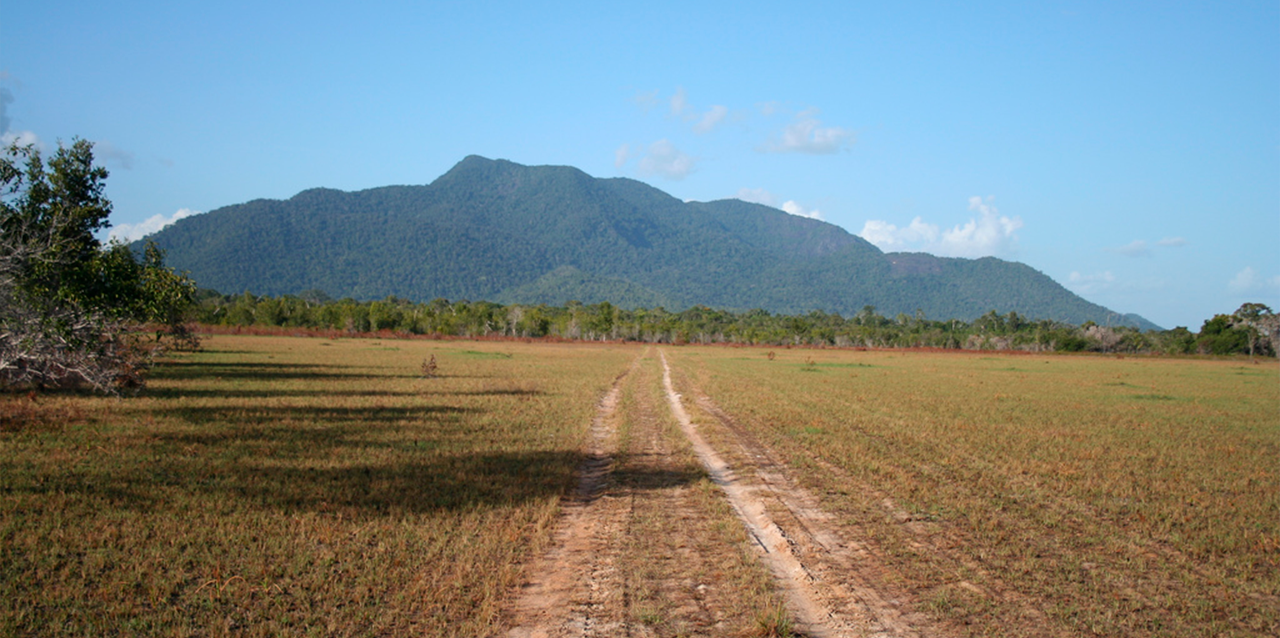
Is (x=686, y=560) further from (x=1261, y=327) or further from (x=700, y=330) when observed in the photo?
(x=700, y=330)

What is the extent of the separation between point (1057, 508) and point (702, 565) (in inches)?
226

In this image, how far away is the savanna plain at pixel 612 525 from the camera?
5.60 m

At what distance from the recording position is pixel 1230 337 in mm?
106875

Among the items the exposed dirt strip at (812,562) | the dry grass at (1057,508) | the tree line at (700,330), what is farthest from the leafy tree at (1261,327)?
the exposed dirt strip at (812,562)

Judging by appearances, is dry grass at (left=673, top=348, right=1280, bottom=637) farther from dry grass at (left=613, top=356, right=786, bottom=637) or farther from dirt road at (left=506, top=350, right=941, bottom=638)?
dry grass at (left=613, top=356, right=786, bottom=637)

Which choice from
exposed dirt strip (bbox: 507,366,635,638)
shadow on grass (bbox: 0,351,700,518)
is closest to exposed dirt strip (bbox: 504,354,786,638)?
exposed dirt strip (bbox: 507,366,635,638)

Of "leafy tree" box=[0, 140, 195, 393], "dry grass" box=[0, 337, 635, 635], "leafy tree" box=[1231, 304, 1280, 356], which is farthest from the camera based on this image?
"leafy tree" box=[1231, 304, 1280, 356]

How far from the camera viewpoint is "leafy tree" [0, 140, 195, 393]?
13.8 m

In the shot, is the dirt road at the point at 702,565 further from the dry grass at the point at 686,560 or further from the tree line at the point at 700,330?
the tree line at the point at 700,330

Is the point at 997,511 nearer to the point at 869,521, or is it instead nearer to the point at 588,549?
the point at 869,521

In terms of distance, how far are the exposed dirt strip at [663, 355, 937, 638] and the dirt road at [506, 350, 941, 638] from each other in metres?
0.02

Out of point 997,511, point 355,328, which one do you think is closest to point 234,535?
point 997,511

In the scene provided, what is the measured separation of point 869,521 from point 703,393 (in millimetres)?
17079

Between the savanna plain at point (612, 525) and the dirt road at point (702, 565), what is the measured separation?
4 cm
